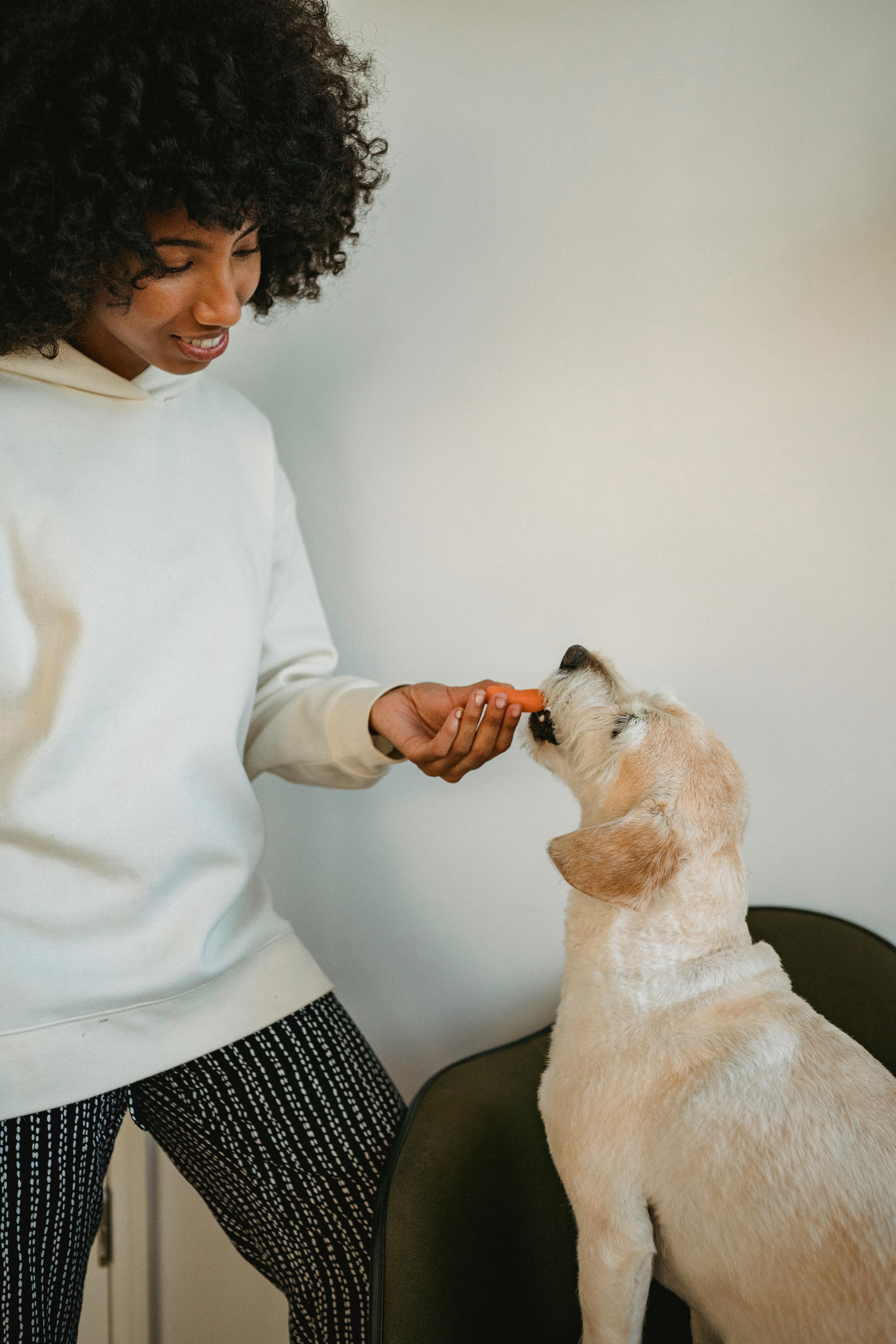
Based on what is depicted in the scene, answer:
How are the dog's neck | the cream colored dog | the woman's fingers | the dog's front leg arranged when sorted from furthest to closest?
1. the woman's fingers
2. the dog's neck
3. the dog's front leg
4. the cream colored dog

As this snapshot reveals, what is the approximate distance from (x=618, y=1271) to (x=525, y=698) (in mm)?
878

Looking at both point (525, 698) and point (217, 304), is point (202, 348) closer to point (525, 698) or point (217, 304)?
point (217, 304)

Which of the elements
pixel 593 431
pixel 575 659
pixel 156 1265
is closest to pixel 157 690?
pixel 575 659

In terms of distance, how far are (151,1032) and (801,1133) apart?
0.98 metres

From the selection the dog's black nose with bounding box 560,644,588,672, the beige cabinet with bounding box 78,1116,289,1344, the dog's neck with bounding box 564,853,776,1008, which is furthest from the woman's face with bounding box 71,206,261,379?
the beige cabinet with bounding box 78,1116,289,1344

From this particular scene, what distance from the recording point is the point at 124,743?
1.31 m

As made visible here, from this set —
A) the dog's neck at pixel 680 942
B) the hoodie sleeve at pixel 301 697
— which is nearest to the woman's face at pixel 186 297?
the hoodie sleeve at pixel 301 697

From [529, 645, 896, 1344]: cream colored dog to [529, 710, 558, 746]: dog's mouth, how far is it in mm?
79

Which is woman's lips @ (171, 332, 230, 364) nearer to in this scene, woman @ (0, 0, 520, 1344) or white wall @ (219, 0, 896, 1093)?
woman @ (0, 0, 520, 1344)

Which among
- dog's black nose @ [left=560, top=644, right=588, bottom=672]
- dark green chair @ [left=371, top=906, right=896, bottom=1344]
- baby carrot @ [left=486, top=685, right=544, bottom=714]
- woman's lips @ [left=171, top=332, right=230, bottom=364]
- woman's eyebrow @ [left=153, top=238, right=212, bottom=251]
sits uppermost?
woman's eyebrow @ [left=153, top=238, right=212, bottom=251]

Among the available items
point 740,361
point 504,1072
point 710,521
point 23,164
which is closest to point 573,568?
point 710,521

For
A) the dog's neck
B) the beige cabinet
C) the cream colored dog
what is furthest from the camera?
the beige cabinet

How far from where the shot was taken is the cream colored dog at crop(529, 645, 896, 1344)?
3.38 feet

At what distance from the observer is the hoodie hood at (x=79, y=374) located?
1.32 m
